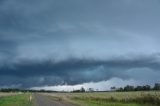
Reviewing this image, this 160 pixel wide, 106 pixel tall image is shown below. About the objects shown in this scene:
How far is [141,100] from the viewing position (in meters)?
82.4

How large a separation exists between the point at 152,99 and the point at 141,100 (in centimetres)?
585

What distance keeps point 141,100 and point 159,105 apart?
16050mm

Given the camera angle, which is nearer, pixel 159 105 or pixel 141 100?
pixel 159 105

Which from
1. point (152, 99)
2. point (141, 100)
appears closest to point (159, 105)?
point (152, 99)

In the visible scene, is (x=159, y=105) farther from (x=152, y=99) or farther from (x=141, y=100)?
(x=141, y=100)

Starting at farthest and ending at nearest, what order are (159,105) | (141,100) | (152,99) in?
(141,100)
(152,99)
(159,105)

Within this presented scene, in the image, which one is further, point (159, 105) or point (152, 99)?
point (152, 99)

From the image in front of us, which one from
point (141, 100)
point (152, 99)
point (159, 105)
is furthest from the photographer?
point (141, 100)

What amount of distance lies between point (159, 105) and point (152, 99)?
1041 cm

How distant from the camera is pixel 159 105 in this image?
2613 inches

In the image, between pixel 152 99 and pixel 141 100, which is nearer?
pixel 152 99
